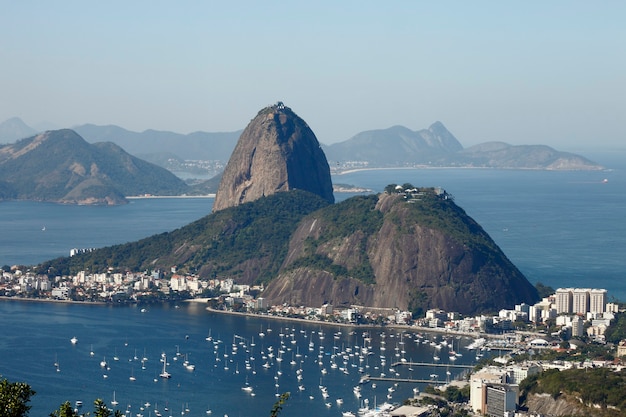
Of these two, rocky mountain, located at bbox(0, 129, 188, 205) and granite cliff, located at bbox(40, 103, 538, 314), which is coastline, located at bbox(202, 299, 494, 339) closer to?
granite cliff, located at bbox(40, 103, 538, 314)

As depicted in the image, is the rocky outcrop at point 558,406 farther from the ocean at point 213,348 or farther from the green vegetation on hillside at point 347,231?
the green vegetation on hillside at point 347,231

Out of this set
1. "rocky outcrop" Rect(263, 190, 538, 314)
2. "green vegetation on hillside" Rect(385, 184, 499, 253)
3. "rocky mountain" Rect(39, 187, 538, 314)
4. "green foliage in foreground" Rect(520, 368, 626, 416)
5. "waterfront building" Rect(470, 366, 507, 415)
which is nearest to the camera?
"green foliage in foreground" Rect(520, 368, 626, 416)

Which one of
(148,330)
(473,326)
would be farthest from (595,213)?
(148,330)

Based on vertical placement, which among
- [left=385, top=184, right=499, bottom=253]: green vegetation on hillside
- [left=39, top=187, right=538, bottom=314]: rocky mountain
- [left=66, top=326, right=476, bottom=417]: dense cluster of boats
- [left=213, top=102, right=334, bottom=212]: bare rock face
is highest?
[left=213, top=102, right=334, bottom=212]: bare rock face

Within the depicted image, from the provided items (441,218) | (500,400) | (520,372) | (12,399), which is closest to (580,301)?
(441,218)

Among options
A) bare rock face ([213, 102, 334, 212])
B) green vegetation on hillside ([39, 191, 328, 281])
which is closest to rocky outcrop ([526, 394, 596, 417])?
green vegetation on hillside ([39, 191, 328, 281])

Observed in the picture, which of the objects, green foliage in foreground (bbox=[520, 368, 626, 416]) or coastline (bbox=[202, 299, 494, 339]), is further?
coastline (bbox=[202, 299, 494, 339])

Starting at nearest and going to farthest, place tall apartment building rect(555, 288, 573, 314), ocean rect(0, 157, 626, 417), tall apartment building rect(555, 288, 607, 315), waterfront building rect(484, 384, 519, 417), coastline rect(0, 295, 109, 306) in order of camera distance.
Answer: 1. waterfront building rect(484, 384, 519, 417)
2. ocean rect(0, 157, 626, 417)
3. tall apartment building rect(555, 288, 607, 315)
4. tall apartment building rect(555, 288, 573, 314)
5. coastline rect(0, 295, 109, 306)
